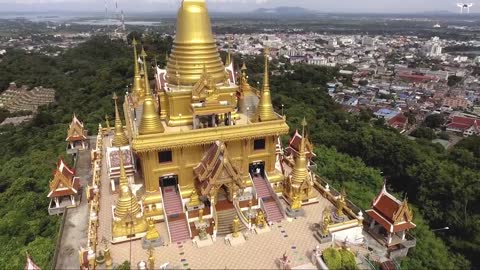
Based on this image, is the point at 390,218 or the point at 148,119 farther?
the point at 148,119

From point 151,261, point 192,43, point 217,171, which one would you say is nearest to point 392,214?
point 217,171

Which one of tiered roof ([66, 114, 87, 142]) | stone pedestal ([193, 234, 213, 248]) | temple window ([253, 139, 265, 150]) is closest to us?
stone pedestal ([193, 234, 213, 248])

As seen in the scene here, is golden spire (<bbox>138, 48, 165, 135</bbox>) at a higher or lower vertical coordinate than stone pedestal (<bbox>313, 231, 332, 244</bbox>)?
higher

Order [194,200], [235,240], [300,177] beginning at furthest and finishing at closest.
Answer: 1. [300,177]
2. [194,200]
3. [235,240]

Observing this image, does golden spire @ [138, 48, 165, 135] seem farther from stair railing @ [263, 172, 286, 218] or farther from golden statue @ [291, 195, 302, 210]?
golden statue @ [291, 195, 302, 210]

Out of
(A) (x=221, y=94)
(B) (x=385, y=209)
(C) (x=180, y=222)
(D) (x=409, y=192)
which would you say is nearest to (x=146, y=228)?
(C) (x=180, y=222)

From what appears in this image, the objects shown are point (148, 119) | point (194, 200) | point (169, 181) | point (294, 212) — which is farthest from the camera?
point (169, 181)

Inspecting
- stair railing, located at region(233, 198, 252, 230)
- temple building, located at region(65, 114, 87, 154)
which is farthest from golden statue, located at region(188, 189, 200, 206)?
temple building, located at region(65, 114, 87, 154)

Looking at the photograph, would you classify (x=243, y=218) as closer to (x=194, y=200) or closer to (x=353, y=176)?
(x=194, y=200)
